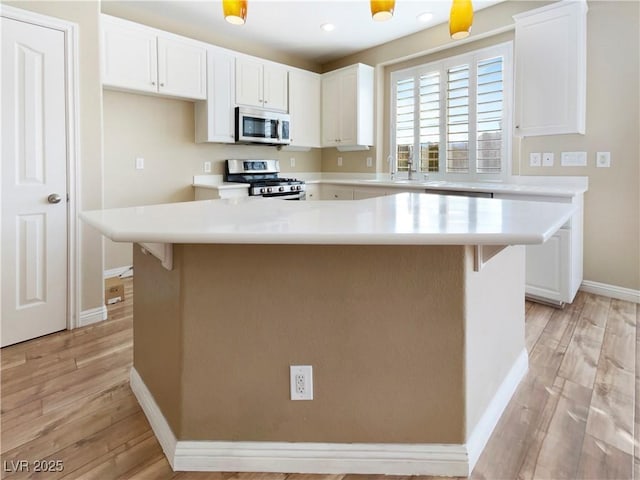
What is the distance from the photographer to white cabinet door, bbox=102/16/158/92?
3.44 meters

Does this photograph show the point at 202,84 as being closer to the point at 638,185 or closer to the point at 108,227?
the point at 108,227

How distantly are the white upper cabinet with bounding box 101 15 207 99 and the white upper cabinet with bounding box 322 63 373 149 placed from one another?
1.68 metres

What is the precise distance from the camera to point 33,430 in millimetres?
1654

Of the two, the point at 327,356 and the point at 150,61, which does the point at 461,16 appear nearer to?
the point at 327,356

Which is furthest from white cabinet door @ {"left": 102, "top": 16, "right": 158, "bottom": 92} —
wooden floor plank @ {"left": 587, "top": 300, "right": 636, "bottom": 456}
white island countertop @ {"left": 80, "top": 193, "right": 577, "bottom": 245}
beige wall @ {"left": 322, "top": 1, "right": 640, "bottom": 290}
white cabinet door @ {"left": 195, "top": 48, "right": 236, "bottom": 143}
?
wooden floor plank @ {"left": 587, "top": 300, "right": 636, "bottom": 456}

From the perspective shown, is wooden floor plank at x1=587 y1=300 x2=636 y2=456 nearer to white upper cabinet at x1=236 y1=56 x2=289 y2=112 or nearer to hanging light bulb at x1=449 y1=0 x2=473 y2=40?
hanging light bulb at x1=449 y1=0 x2=473 y2=40

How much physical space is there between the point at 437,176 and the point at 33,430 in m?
4.10

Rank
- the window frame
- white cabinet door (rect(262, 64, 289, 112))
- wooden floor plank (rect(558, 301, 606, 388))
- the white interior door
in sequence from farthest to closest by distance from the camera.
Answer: white cabinet door (rect(262, 64, 289, 112)) < the window frame < the white interior door < wooden floor plank (rect(558, 301, 606, 388))

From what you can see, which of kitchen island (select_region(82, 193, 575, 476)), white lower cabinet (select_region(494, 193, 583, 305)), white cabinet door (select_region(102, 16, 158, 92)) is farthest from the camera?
white cabinet door (select_region(102, 16, 158, 92))

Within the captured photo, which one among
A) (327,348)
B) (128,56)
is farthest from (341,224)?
(128,56)

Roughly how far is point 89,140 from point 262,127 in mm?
2128

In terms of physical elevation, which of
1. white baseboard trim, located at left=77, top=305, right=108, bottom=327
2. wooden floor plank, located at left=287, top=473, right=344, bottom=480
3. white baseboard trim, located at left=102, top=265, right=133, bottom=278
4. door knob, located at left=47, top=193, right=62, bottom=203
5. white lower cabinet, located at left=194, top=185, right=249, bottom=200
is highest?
white lower cabinet, located at left=194, top=185, right=249, bottom=200

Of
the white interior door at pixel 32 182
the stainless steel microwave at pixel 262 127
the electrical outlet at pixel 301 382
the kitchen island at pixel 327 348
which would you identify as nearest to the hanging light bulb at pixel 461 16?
the kitchen island at pixel 327 348

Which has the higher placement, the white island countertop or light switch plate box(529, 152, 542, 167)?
light switch plate box(529, 152, 542, 167)
